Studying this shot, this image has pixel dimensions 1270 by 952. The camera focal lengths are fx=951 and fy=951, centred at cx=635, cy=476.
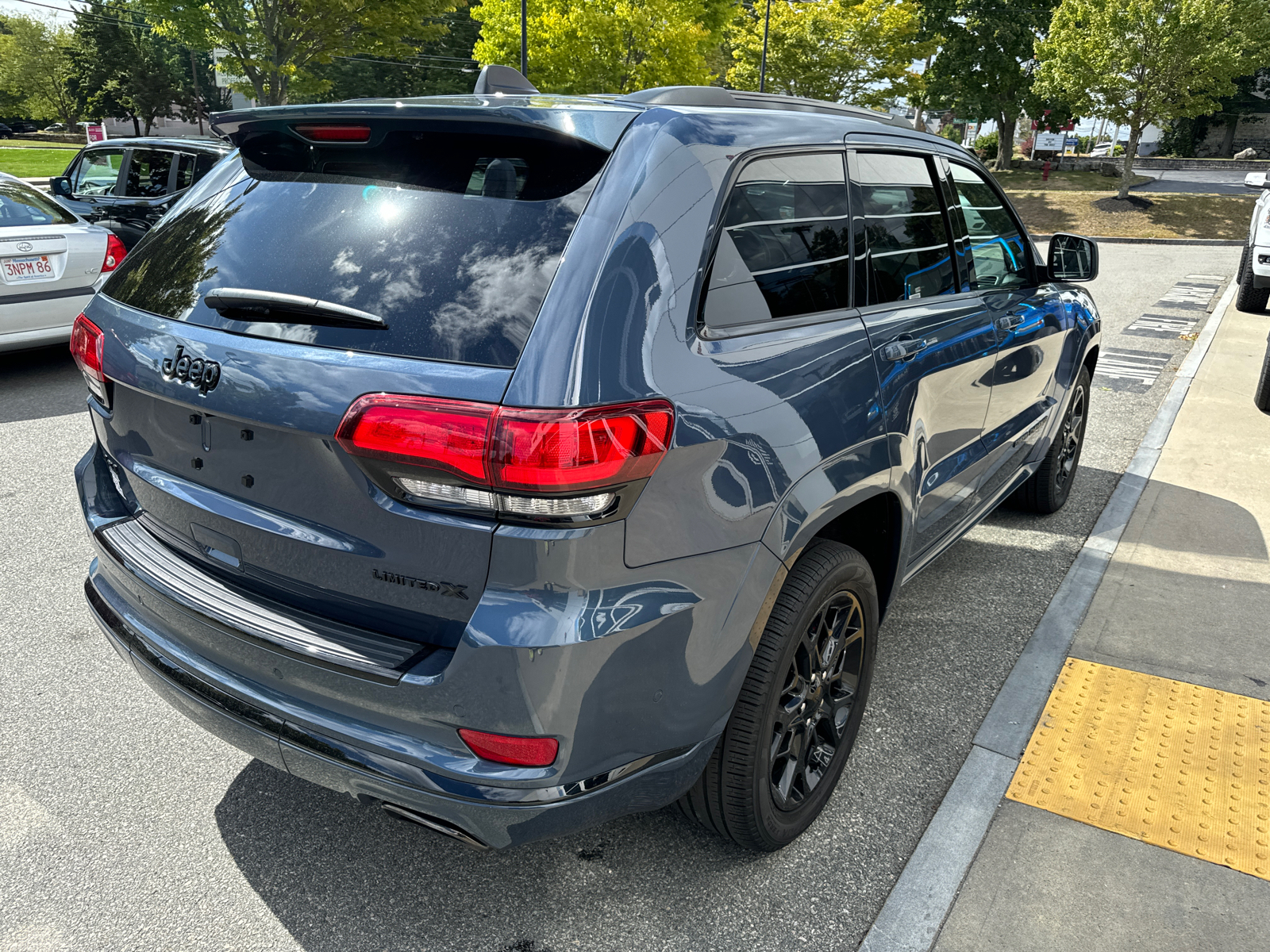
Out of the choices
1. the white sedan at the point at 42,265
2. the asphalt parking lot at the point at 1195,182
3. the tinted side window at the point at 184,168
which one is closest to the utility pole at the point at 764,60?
the asphalt parking lot at the point at 1195,182

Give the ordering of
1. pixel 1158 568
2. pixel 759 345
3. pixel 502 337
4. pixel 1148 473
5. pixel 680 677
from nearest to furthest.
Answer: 1. pixel 502 337
2. pixel 680 677
3. pixel 759 345
4. pixel 1158 568
5. pixel 1148 473

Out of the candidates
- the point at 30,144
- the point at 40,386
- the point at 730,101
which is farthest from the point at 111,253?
the point at 30,144

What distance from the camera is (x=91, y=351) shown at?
8.27ft

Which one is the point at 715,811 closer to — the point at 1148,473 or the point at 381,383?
the point at 381,383

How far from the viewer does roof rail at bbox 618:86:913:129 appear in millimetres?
2356

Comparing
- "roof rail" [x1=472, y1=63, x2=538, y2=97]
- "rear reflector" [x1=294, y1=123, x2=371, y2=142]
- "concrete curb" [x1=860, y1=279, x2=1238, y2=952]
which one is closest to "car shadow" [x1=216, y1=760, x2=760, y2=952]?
"concrete curb" [x1=860, y1=279, x2=1238, y2=952]

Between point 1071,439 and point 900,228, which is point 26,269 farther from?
point 1071,439

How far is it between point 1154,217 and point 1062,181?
9.91 meters

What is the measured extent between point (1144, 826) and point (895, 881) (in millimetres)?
812

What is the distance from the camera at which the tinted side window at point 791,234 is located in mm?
2264

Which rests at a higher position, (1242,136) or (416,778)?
(1242,136)

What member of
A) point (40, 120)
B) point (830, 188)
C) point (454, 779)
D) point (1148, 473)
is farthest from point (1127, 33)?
point (40, 120)

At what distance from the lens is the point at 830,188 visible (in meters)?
2.67

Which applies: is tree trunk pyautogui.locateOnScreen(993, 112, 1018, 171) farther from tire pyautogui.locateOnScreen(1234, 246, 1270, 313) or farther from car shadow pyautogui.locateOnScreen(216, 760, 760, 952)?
car shadow pyautogui.locateOnScreen(216, 760, 760, 952)
